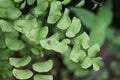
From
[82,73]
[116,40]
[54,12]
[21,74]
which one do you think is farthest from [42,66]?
[116,40]

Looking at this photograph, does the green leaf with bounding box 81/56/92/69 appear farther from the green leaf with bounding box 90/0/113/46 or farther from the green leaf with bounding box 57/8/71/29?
the green leaf with bounding box 90/0/113/46

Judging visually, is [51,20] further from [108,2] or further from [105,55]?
[105,55]

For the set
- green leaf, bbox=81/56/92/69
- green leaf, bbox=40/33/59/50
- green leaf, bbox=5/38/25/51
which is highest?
green leaf, bbox=40/33/59/50

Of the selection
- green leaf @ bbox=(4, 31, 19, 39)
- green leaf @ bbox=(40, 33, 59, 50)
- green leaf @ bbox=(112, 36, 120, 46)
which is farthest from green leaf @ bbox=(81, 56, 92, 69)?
green leaf @ bbox=(112, 36, 120, 46)

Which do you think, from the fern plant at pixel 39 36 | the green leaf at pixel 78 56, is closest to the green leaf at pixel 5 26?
the fern plant at pixel 39 36

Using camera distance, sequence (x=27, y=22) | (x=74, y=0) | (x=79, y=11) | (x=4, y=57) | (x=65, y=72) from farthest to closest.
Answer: (x=65, y=72) < (x=79, y=11) < (x=74, y=0) < (x=4, y=57) < (x=27, y=22)

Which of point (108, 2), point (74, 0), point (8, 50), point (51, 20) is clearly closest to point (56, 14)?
point (51, 20)
